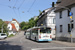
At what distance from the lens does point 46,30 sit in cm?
2212

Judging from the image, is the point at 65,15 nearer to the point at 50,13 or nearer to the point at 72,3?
the point at 72,3

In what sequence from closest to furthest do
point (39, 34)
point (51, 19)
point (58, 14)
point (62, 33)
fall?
point (39, 34) < point (62, 33) < point (58, 14) < point (51, 19)

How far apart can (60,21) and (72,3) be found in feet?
19.3

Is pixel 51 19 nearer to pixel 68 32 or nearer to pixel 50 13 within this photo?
pixel 50 13

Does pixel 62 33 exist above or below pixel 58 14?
below

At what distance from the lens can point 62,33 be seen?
87.9ft

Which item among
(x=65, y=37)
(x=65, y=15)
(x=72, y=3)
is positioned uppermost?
(x=72, y=3)

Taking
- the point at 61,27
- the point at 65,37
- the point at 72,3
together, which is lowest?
the point at 65,37

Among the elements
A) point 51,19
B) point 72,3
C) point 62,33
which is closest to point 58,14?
point 62,33

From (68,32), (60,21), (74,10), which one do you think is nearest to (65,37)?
(68,32)

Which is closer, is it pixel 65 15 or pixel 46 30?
pixel 46 30

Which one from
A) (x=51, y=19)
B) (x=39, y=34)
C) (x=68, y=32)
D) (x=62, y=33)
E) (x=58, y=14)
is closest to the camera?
(x=39, y=34)

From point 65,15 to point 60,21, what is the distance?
7.93ft

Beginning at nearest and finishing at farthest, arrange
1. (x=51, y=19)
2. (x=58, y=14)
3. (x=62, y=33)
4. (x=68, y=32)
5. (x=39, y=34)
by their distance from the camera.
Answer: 1. (x=39, y=34)
2. (x=68, y=32)
3. (x=62, y=33)
4. (x=58, y=14)
5. (x=51, y=19)
